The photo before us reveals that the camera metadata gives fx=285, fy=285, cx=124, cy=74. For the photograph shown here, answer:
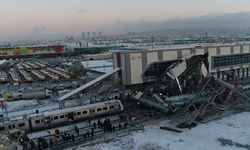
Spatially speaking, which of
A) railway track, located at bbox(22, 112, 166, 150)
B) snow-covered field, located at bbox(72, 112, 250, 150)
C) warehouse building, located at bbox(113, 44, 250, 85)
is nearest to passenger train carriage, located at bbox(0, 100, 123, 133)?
railway track, located at bbox(22, 112, 166, 150)

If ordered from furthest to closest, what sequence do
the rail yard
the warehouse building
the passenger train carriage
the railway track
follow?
the warehouse building, the passenger train carriage, the rail yard, the railway track

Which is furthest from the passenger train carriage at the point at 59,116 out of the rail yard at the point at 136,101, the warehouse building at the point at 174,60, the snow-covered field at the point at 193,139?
the snow-covered field at the point at 193,139

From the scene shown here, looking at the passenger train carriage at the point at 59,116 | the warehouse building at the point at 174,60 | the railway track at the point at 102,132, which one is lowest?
the railway track at the point at 102,132

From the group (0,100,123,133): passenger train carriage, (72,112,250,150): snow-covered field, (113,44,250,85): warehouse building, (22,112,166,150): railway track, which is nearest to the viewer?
(72,112,250,150): snow-covered field

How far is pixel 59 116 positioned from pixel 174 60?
1290 cm

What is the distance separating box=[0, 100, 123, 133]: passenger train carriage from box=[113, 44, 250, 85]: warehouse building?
3.93 meters

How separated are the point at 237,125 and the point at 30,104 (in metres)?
20.2

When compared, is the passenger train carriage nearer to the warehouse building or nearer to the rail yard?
the rail yard

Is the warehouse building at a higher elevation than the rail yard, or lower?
higher

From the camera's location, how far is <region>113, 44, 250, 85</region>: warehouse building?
2658 cm

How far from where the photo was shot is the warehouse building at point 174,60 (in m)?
26.6

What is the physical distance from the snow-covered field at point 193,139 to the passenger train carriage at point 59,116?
4763 mm

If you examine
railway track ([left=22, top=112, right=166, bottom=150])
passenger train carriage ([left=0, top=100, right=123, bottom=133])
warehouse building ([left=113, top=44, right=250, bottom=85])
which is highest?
warehouse building ([left=113, top=44, right=250, bottom=85])

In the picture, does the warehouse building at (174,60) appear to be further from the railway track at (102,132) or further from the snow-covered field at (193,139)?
the snow-covered field at (193,139)
